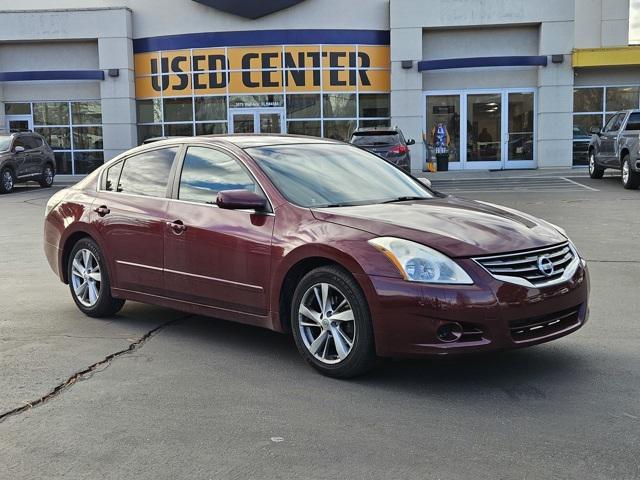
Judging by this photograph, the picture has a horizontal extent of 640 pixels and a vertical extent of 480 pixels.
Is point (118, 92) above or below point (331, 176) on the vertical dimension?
above

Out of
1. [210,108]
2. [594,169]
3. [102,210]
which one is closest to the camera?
[102,210]

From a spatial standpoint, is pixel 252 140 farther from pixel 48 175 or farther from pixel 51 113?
pixel 51 113

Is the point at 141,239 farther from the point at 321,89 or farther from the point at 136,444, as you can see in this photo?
the point at 321,89

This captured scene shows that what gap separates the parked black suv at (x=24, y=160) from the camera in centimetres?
2284

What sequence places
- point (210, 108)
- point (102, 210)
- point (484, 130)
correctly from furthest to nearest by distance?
point (210, 108) → point (484, 130) → point (102, 210)

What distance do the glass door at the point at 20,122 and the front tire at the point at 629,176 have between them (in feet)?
73.4

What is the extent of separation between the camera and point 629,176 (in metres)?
19.1

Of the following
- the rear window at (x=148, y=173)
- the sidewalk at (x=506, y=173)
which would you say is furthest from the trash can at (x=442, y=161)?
the rear window at (x=148, y=173)

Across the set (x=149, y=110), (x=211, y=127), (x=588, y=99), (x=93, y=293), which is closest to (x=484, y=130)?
(x=588, y=99)

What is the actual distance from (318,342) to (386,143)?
15.6 metres

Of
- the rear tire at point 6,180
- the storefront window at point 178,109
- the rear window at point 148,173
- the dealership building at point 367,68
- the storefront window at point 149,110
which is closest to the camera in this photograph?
the rear window at point 148,173

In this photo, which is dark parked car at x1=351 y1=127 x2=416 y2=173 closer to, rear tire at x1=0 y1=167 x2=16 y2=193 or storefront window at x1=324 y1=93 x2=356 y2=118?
storefront window at x1=324 y1=93 x2=356 y2=118

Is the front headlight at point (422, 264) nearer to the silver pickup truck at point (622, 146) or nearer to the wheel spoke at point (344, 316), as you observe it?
the wheel spoke at point (344, 316)

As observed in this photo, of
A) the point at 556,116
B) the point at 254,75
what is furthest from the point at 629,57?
the point at 254,75
